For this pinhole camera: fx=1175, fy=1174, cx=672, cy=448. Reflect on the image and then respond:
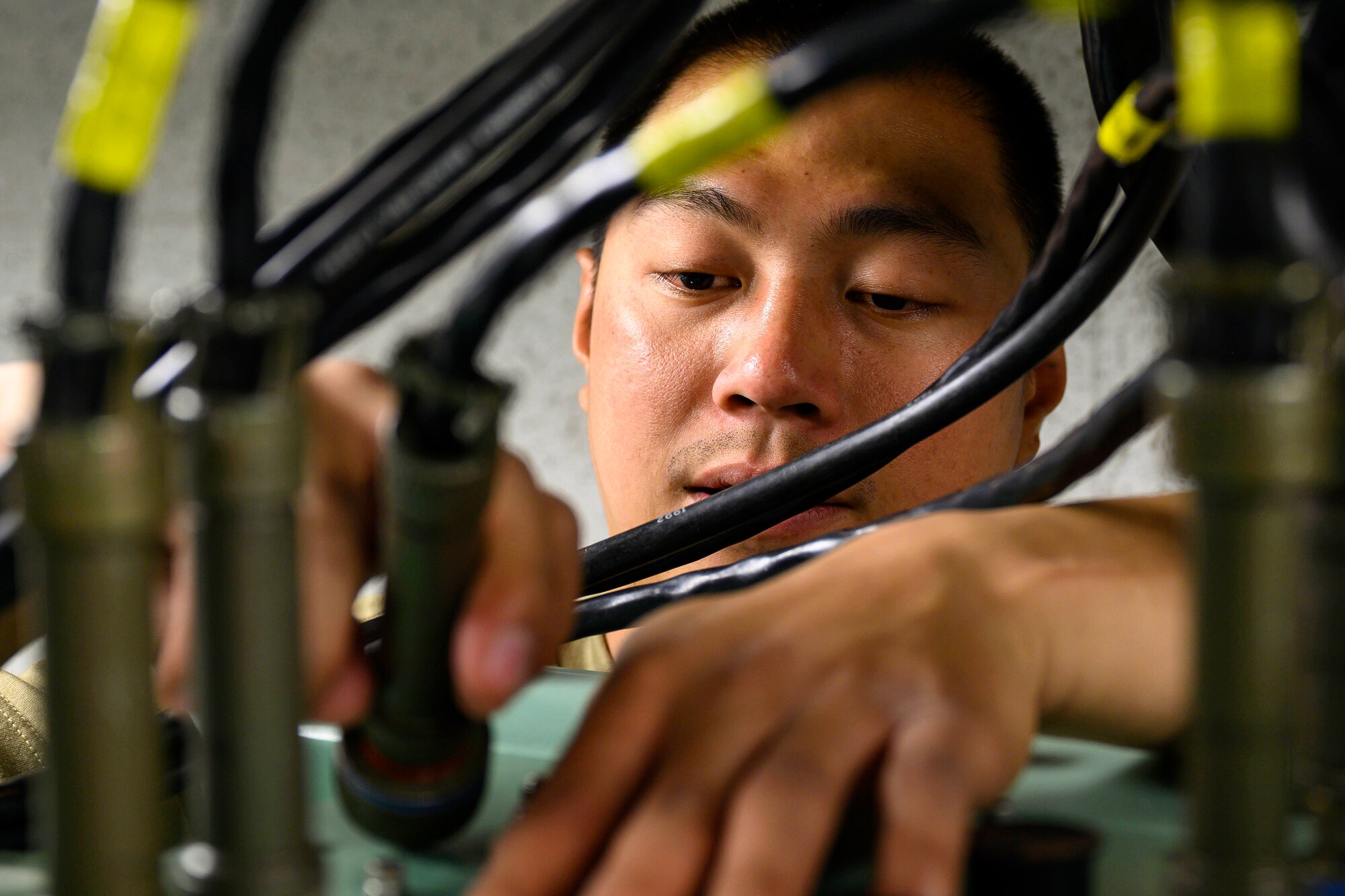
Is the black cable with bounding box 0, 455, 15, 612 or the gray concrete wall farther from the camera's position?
the gray concrete wall

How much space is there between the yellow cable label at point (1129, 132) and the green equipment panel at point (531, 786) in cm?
17

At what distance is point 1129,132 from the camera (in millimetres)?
304

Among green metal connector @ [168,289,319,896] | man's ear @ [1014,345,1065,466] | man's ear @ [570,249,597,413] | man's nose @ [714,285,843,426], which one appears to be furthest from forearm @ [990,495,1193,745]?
man's ear @ [570,249,597,413]

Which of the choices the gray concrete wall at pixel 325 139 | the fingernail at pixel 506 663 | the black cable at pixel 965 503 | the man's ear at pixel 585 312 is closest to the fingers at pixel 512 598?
the fingernail at pixel 506 663

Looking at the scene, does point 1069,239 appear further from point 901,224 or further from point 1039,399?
point 1039,399

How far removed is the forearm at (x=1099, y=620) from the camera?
335 mm

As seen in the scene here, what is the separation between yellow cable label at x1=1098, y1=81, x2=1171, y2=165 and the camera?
0.97ft

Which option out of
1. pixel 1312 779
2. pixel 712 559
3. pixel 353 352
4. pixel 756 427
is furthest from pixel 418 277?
pixel 353 352

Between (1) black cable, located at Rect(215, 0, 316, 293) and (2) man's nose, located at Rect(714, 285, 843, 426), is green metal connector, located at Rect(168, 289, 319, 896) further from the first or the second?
(2) man's nose, located at Rect(714, 285, 843, 426)

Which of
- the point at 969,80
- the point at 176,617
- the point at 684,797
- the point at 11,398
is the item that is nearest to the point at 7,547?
the point at 176,617

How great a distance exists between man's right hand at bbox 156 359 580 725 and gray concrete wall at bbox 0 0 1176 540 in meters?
1.65

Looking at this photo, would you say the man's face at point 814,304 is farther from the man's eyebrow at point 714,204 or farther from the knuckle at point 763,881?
the knuckle at point 763,881

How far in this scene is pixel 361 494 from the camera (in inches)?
11.0

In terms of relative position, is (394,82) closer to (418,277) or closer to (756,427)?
(756,427)
